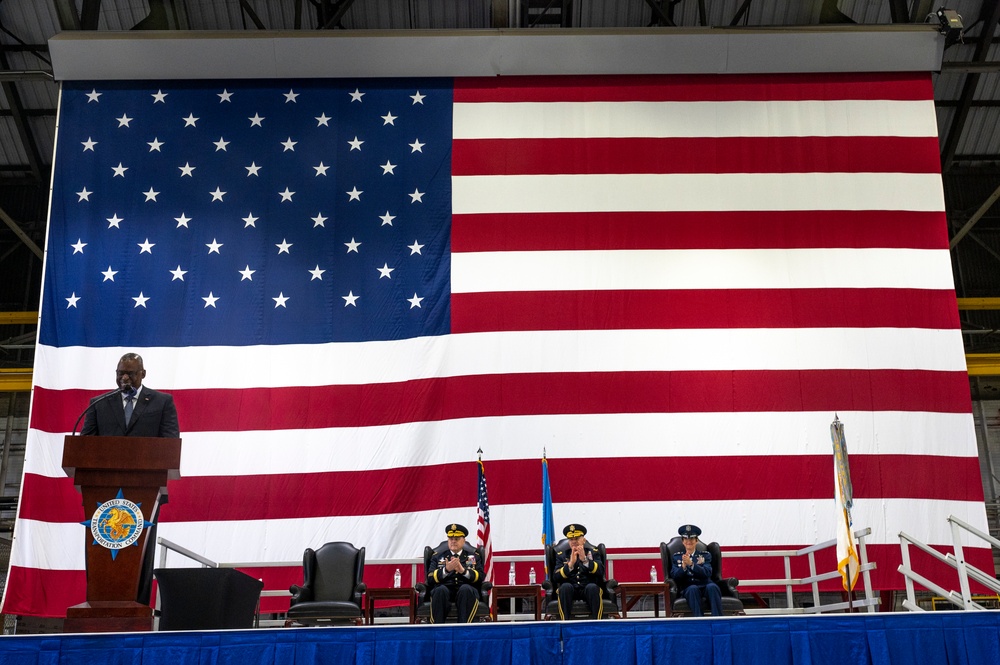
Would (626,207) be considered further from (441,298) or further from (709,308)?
(441,298)

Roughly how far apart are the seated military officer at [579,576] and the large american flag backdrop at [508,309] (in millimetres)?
1703

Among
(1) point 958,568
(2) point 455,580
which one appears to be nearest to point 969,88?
(1) point 958,568

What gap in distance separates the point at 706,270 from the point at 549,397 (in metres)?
2.01

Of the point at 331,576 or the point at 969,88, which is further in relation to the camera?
the point at 969,88

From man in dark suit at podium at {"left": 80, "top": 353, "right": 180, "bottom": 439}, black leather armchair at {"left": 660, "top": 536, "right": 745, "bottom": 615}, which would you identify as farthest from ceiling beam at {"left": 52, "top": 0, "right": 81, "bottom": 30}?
black leather armchair at {"left": 660, "top": 536, "right": 745, "bottom": 615}

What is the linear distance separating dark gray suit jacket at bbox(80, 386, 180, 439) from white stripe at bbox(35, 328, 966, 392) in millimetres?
3354

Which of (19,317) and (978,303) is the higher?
(978,303)

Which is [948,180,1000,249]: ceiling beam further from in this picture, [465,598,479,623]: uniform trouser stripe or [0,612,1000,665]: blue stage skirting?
[465,598,479,623]: uniform trouser stripe

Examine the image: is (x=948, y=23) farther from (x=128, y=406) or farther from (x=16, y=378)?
(x=16, y=378)

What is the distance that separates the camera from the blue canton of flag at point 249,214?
30.1 feet

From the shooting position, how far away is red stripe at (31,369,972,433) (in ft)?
28.8

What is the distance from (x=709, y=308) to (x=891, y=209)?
211 centimetres

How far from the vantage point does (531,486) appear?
8.53 metres

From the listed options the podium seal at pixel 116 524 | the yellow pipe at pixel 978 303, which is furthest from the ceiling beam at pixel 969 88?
the podium seal at pixel 116 524
